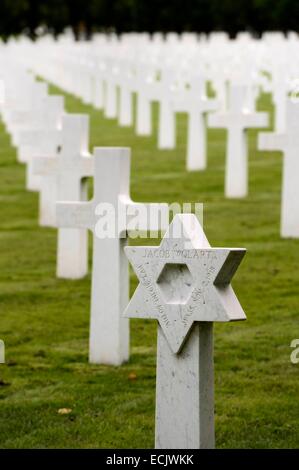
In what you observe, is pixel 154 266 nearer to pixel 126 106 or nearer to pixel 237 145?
pixel 237 145

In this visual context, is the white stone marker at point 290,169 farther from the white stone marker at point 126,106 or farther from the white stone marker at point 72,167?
the white stone marker at point 126,106

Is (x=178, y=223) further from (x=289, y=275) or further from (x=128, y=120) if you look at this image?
(x=128, y=120)

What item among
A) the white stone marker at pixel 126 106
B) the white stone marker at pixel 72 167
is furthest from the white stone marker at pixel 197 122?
the white stone marker at pixel 72 167

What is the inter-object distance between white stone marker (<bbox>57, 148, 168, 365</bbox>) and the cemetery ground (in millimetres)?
135

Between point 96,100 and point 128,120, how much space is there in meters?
4.49

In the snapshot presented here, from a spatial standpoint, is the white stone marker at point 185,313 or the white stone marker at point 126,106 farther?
the white stone marker at point 126,106

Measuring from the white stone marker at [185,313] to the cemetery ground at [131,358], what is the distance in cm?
71

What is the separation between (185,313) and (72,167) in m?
4.63

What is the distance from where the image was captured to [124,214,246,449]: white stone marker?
21.7 feet

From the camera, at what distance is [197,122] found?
1877cm

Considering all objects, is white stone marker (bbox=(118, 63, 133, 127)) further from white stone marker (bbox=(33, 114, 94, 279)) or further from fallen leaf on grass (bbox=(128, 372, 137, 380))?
fallen leaf on grass (bbox=(128, 372, 137, 380))

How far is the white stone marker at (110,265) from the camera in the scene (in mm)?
9039

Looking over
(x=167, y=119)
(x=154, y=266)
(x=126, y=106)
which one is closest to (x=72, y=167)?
(x=154, y=266)

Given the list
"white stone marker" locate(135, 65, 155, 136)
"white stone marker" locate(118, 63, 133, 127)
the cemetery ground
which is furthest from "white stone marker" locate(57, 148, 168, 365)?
"white stone marker" locate(118, 63, 133, 127)
